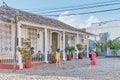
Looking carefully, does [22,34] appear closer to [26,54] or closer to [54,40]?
[26,54]

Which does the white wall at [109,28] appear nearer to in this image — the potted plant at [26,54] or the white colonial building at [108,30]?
the white colonial building at [108,30]

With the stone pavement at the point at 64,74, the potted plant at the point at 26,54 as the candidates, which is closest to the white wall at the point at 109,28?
the potted plant at the point at 26,54

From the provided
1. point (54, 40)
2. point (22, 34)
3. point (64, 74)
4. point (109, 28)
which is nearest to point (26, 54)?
point (22, 34)

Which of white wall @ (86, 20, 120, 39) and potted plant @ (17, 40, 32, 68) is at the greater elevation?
white wall @ (86, 20, 120, 39)

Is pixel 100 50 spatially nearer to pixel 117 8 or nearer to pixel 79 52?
pixel 79 52

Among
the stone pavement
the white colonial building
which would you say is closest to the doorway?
the stone pavement

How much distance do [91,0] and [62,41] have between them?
5685 millimetres

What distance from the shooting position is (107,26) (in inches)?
1575

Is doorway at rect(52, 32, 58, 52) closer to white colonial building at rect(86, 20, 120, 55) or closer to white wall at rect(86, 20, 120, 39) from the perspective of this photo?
white colonial building at rect(86, 20, 120, 55)

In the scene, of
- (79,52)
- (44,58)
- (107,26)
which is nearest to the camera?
(44,58)

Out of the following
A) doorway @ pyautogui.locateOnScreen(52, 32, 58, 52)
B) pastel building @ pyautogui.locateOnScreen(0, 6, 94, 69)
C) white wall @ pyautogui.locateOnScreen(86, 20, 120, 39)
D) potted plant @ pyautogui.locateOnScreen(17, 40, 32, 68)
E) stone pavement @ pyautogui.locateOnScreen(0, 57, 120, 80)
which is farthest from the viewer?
white wall @ pyautogui.locateOnScreen(86, 20, 120, 39)

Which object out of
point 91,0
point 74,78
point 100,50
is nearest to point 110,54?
point 100,50

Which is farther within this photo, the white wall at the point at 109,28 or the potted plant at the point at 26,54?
the white wall at the point at 109,28

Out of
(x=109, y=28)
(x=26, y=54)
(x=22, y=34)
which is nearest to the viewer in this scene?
(x=26, y=54)
